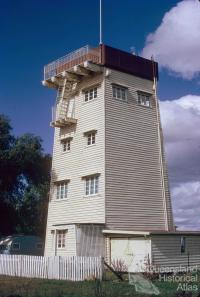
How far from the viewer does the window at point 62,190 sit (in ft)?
98.8

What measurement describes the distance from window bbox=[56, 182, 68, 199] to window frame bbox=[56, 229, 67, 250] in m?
2.51

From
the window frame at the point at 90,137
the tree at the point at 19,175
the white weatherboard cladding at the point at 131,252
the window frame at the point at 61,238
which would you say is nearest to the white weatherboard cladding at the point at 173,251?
the white weatherboard cladding at the point at 131,252

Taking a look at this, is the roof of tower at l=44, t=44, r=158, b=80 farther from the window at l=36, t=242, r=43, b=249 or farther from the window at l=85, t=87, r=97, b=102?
the window at l=36, t=242, r=43, b=249

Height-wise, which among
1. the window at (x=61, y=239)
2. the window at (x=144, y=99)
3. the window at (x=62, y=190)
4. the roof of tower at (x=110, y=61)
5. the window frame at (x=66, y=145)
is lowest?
the window at (x=61, y=239)

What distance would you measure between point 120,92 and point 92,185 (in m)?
6.72

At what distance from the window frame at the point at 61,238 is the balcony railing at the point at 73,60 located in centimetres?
1138

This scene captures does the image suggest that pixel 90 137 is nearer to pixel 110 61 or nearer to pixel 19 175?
pixel 110 61

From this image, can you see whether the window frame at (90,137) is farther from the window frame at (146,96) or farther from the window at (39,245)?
the window at (39,245)

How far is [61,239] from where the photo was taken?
2850 cm

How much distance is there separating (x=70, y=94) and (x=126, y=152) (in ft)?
21.5

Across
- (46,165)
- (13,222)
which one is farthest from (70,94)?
(13,222)

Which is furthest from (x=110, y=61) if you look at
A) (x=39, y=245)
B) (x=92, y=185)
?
(x=39, y=245)

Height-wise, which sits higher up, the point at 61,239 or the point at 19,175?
the point at 19,175

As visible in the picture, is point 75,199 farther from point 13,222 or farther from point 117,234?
point 13,222
